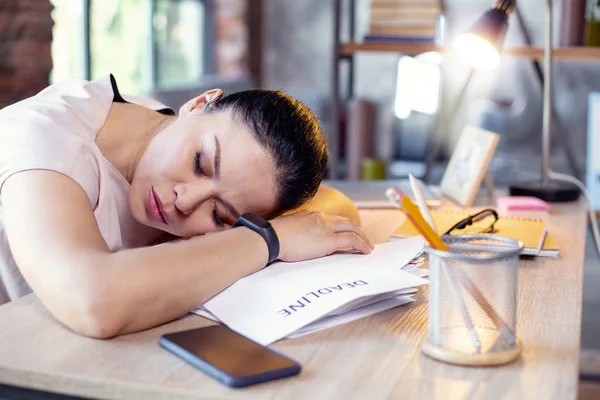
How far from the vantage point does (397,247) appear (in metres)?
1.16

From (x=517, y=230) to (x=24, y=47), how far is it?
198cm

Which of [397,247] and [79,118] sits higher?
[79,118]

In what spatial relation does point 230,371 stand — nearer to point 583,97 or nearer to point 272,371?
point 272,371

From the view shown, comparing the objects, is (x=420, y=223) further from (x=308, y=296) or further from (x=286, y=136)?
(x=286, y=136)

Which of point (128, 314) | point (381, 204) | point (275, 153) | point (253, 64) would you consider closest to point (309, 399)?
point (128, 314)

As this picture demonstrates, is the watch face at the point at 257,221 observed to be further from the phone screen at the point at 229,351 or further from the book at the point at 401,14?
the book at the point at 401,14

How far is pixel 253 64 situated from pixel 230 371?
3909 mm

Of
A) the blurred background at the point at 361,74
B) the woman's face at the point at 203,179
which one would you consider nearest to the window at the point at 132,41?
the blurred background at the point at 361,74

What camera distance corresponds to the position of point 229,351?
0.76m

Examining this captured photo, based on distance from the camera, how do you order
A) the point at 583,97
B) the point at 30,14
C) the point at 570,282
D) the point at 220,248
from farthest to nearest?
the point at 583,97
the point at 30,14
the point at 570,282
the point at 220,248

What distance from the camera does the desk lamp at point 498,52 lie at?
1494 millimetres

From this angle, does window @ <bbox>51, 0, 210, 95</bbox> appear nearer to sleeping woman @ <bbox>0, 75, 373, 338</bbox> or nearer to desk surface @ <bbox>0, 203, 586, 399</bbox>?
sleeping woman @ <bbox>0, 75, 373, 338</bbox>

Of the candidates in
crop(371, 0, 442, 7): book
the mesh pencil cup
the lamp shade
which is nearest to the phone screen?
the mesh pencil cup

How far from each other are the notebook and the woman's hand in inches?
7.5
